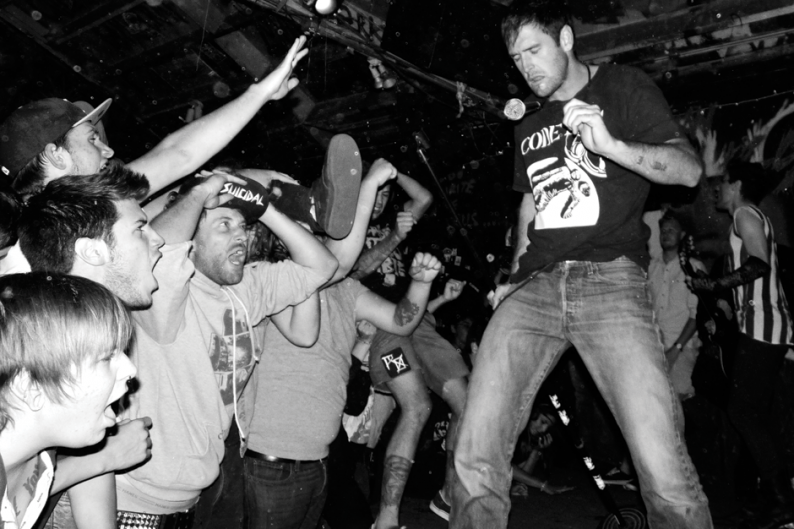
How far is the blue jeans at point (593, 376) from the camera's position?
234 centimetres

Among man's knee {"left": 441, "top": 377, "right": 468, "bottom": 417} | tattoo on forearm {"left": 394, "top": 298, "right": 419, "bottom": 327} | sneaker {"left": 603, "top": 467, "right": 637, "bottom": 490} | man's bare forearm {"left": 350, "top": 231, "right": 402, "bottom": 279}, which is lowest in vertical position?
sneaker {"left": 603, "top": 467, "right": 637, "bottom": 490}

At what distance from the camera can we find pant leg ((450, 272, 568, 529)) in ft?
8.23

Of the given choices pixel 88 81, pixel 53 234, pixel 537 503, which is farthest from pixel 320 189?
pixel 88 81

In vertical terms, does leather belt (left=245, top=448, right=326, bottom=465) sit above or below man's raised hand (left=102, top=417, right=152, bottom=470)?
below

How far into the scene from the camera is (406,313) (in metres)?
4.15

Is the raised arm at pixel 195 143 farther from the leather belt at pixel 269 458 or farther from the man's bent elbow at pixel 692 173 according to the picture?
the man's bent elbow at pixel 692 173

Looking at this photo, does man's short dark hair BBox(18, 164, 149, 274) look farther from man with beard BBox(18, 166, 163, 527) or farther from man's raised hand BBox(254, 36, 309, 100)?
man's raised hand BBox(254, 36, 309, 100)

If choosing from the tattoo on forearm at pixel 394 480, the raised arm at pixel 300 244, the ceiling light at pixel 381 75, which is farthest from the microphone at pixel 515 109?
the ceiling light at pixel 381 75

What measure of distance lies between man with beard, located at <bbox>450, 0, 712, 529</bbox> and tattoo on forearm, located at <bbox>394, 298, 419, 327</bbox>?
1285mm

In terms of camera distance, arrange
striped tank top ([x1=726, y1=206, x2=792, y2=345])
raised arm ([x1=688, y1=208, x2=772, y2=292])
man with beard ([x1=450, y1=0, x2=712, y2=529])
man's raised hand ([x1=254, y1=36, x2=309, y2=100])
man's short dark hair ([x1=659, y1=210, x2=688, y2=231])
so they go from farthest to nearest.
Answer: man's short dark hair ([x1=659, y1=210, x2=688, y2=231])
raised arm ([x1=688, y1=208, x2=772, y2=292])
striped tank top ([x1=726, y1=206, x2=792, y2=345])
man's raised hand ([x1=254, y1=36, x2=309, y2=100])
man with beard ([x1=450, y1=0, x2=712, y2=529])

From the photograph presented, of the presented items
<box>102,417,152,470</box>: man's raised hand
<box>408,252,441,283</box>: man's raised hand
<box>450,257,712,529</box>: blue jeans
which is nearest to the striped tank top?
<box>408,252,441,283</box>: man's raised hand

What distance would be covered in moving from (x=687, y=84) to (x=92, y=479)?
5.86 metres

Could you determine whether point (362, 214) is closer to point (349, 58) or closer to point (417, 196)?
point (417, 196)

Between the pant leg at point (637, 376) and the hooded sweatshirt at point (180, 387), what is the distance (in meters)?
1.40
